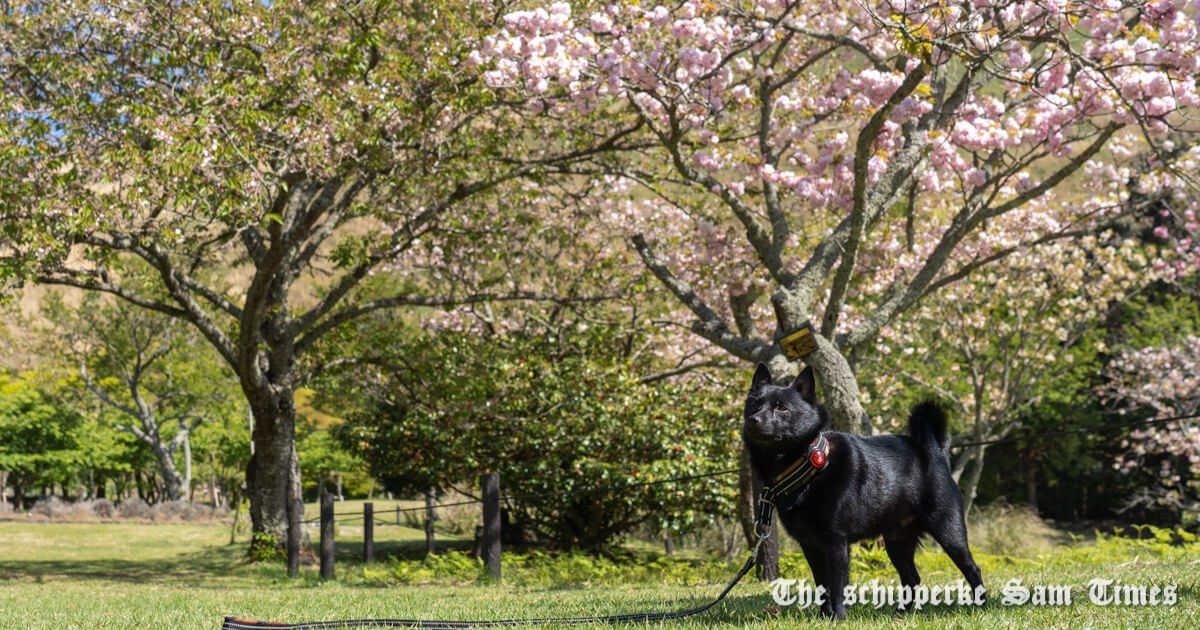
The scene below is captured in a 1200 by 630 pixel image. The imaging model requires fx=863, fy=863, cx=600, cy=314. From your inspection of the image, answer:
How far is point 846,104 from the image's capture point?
921cm

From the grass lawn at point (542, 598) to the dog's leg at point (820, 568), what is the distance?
0.32 ft

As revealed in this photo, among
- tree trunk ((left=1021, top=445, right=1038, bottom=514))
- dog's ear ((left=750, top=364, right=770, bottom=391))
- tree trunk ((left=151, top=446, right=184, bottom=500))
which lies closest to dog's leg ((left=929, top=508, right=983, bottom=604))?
dog's ear ((left=750, top=364, right=770, bottom=391))

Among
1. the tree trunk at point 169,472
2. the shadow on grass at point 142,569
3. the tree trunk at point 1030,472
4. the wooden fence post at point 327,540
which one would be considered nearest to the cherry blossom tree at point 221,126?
the wooden fence post at point 327,540

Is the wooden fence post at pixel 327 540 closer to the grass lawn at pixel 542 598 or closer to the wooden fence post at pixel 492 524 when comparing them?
the grass lawn at pixel 542 598

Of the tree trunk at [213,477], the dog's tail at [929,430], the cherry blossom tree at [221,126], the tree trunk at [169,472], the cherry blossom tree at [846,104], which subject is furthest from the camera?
the tree trunk at [213,477]

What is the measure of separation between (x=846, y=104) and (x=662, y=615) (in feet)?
21.5

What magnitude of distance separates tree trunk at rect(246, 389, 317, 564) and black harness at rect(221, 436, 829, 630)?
10.4 m

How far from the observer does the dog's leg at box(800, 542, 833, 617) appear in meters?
4.09

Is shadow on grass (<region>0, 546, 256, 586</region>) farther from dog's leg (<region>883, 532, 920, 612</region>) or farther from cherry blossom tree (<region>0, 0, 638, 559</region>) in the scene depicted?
dog's leg (<region>883, 532, 920, 612</region>)

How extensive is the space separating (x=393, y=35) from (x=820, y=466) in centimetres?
965

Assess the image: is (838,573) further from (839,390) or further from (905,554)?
(839,390)

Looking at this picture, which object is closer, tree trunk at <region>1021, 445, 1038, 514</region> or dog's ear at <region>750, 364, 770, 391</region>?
dog's ear at <region>750, 364, 770, 391</region>

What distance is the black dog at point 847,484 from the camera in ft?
12.7

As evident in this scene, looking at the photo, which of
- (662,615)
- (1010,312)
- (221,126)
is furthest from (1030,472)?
(662,615)
